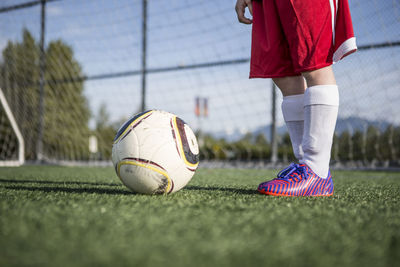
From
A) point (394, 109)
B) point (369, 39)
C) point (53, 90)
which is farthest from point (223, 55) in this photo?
point (53, 90)

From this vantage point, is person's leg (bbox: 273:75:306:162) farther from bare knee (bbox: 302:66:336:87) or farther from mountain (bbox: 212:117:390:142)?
mountain (bbox: 212:117:390:142)

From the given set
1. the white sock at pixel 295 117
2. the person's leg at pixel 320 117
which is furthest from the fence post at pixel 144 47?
the person's leg at pixel 320 117

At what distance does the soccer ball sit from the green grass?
22cm

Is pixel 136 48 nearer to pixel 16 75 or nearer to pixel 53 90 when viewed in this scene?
pixel 53 90

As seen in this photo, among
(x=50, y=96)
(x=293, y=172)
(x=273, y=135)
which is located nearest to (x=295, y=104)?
(x=293, y=172)

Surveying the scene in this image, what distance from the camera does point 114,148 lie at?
1.60 m

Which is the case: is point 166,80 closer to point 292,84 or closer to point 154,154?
point 292,84

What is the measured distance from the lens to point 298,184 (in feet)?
5.16

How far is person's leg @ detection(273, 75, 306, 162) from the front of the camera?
1.84 m

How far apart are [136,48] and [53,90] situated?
2068 mm

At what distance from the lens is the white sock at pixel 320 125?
1.64 metres

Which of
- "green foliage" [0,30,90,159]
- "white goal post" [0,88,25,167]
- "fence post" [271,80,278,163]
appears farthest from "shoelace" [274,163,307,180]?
"green foliage" [0,30,90,159]

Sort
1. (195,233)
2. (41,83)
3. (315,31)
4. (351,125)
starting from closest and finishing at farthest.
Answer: (195,233) → (315,31) → (351,125) → (41,83)

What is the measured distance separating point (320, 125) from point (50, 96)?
6.38 metres
